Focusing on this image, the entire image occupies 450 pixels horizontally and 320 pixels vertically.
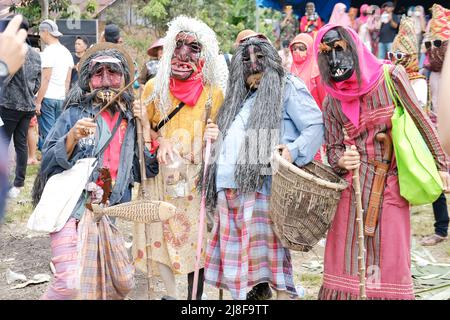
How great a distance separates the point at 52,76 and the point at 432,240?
5.68m

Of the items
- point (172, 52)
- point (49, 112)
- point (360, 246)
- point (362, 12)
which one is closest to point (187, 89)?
point (172, 52)

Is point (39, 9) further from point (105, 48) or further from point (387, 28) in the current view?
point (105, 48)

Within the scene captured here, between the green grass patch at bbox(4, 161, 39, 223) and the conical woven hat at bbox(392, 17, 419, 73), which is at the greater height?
the conical woven hat at bbox(392, 17, 419, 73)

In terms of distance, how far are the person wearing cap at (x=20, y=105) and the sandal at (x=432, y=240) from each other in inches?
186

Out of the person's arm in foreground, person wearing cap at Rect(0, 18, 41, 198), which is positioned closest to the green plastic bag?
the person's arm in foreground

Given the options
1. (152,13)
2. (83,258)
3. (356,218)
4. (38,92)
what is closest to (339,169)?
(356,218)

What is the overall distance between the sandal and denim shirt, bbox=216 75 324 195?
8.67ft

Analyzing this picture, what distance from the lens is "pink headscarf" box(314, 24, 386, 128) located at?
14.7 ft

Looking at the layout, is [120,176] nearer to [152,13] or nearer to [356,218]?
[356,218]

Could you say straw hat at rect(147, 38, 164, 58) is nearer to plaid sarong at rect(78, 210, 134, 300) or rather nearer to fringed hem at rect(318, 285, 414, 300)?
plaid sarong at rect(78, 210, 134, 300)

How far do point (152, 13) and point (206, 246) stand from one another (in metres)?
13.1

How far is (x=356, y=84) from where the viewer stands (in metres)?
4.48

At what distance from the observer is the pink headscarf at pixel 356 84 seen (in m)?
4.47

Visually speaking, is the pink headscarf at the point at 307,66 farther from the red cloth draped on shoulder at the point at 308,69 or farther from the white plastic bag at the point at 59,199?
the white plastic bag at the point at 59,199
